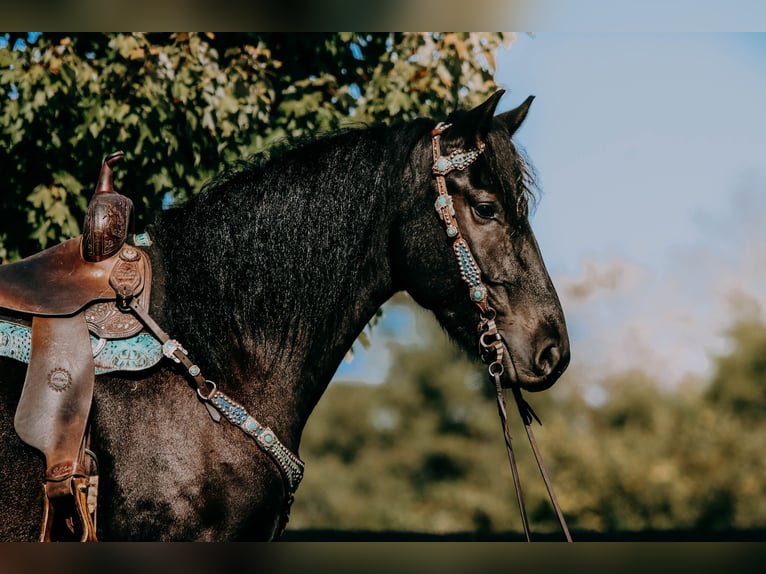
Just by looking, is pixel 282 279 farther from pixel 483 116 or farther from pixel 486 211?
pixel 483 116

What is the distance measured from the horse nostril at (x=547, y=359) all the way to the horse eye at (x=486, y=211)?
42 cm

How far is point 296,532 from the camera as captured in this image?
18.8 feet

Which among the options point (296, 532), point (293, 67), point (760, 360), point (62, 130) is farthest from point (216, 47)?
point (760, 360)

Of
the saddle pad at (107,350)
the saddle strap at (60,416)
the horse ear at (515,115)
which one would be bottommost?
the saddle strap at (60,416)

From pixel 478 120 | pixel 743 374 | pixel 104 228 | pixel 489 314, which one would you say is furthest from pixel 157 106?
pixel 743 374

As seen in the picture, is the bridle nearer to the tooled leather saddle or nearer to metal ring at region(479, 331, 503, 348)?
metal ring at region(479, 331, 503, 348)

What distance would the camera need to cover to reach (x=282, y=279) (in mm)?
2502

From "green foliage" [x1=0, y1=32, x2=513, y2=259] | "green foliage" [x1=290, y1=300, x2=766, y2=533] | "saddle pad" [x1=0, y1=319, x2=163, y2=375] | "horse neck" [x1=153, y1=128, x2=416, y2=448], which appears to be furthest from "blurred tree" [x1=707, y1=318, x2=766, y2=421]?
"saddle pad" [x1=0, y1=319, x2=163, y2=375]

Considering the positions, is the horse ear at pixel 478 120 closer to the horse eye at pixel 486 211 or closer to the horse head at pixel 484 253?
the horse head at pixel 484 253

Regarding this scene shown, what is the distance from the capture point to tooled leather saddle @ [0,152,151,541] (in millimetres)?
2195

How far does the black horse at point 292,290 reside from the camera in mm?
2285

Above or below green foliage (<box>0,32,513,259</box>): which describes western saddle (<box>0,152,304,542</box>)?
below

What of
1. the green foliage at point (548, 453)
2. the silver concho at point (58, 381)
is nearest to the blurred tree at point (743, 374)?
the green foliage at point (548, 453)

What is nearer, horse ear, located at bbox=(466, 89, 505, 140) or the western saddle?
the western saddle
